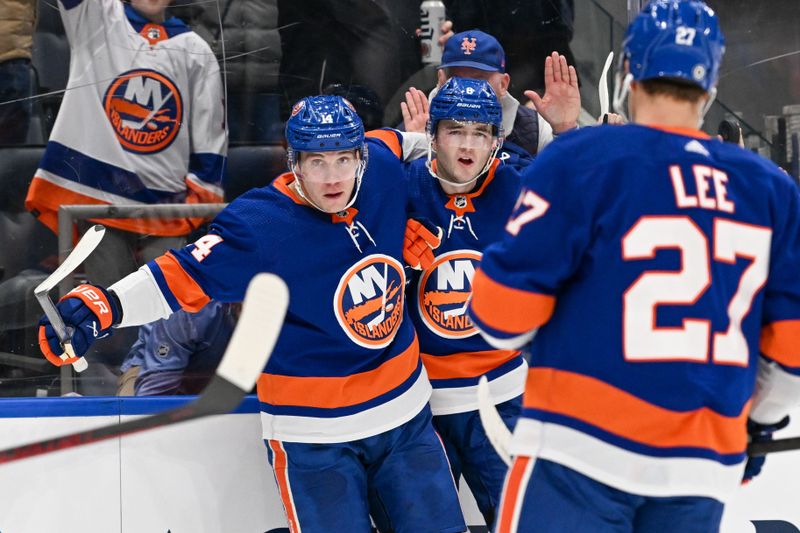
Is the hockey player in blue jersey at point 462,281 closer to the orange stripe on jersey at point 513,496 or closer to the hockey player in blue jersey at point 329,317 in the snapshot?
the hockey player in blue jersey at point 329,317

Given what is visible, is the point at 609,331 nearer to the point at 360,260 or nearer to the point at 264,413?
the point at 360,260

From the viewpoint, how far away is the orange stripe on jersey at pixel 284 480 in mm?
2231

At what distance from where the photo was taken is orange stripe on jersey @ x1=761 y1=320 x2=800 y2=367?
1.54 meters

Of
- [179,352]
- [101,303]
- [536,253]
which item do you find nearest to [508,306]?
[536,253]

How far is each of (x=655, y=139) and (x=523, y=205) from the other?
0.70 feet

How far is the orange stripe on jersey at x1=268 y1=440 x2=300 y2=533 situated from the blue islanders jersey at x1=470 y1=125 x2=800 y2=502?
87 cm

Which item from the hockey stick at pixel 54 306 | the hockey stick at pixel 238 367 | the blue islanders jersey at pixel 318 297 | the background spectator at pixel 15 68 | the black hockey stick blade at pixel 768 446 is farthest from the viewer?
the background spectator at pixel 15 68

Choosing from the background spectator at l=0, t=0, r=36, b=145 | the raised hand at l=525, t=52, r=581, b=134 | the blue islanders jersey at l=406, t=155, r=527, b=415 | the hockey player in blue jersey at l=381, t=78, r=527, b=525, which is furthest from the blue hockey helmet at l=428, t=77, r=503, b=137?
the background spectator at l=0, t=0, r=36, b=145

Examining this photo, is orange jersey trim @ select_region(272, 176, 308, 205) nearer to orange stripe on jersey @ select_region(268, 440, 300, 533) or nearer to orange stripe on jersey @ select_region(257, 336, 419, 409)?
orange stripe on jersey @ select_region(257, 336, 419, 409)

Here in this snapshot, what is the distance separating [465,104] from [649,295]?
38.0 inches

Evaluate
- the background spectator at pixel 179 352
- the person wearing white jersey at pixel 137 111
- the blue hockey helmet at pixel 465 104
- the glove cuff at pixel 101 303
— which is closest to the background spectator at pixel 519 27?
the blue hockey helmet at pixel 465 104

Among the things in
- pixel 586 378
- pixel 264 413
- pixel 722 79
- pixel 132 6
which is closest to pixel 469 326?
pixel 264 413

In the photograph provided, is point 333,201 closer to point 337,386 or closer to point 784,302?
point 337,386

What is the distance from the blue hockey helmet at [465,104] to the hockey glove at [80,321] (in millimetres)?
839
